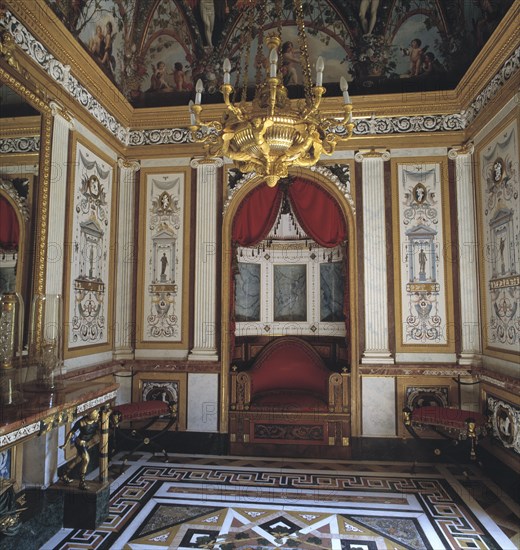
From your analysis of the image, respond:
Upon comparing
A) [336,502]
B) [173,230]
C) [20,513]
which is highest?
[173,230]

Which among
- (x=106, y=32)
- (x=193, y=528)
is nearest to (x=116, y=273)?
(x=106, y=32)

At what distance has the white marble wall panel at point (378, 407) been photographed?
196 inches

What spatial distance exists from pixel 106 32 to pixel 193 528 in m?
4.93

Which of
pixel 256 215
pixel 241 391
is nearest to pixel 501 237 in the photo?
pixel 256 215

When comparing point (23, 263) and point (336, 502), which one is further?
point (336, 502)

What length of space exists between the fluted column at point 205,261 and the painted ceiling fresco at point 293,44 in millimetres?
963

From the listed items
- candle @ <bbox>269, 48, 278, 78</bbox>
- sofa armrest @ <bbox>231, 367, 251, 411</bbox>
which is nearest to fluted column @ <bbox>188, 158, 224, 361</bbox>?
sofa armrest @ <bbox>231, 367, 251, 411</bbox>

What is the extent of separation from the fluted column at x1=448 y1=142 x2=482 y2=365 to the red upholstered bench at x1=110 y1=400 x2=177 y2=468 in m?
3.28

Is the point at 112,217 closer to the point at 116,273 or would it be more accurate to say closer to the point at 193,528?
the point at 116,273

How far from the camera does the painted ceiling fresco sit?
516cm

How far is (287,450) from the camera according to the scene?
5.02 m

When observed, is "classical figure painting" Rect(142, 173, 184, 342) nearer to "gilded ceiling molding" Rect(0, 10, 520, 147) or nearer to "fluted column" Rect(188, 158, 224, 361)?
"fluted column" Rect(188, 158, 224, 361)

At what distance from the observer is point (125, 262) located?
214 inches

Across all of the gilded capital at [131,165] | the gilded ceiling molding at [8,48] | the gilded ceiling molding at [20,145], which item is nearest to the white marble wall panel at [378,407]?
the gilded capital at [131,165]
